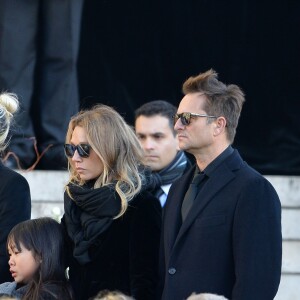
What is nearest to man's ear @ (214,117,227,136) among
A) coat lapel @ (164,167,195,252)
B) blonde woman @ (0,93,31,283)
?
coat lapel @ (164,167,195,252)

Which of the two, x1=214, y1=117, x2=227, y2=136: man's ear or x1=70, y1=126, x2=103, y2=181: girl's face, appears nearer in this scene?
x1=214, y1=117, x2=227, y2=136: man's ear

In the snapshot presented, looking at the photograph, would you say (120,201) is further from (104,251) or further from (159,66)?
(159,66)

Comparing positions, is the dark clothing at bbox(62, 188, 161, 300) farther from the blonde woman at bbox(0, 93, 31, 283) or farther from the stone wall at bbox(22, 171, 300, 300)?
the stone wall at bbox(22, 171, 300, 300)

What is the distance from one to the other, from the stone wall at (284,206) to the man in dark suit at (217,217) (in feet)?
9.92

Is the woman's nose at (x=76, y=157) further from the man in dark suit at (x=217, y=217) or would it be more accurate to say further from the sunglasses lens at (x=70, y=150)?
the man in dark suit at (x=217, y=217)

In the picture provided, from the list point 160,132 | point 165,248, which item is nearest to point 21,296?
point 165,248

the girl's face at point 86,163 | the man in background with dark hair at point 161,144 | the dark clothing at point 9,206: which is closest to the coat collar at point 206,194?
the girl's face at point 86,163

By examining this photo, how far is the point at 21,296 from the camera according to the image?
4809 millimetres

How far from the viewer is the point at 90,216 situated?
16.0 feet

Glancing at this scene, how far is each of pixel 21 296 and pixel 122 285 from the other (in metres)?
0.43

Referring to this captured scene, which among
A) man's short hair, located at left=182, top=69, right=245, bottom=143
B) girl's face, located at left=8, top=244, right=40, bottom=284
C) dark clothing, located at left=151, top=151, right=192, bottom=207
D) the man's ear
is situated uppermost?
man's short hair, located at left=182, top=69, right=245, bottom=143

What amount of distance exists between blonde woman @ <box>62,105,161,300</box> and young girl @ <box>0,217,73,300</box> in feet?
0.24

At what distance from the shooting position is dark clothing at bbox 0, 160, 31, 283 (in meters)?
5.07

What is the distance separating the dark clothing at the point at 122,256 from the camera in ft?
15.7
